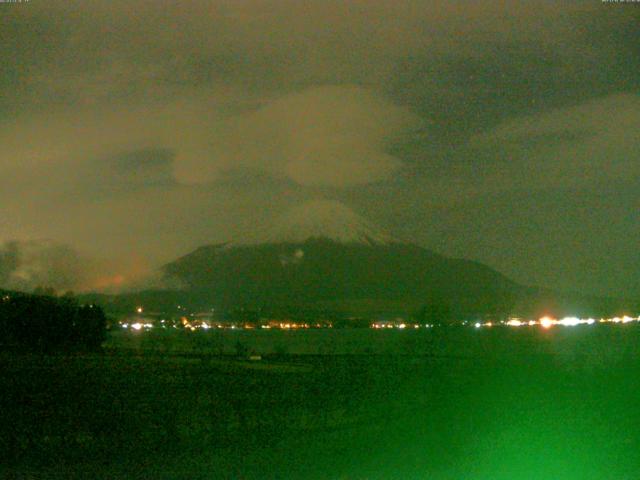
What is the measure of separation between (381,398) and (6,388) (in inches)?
409

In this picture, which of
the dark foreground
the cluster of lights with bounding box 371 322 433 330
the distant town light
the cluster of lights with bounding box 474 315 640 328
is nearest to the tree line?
the dark foreground

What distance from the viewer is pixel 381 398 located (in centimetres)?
1845

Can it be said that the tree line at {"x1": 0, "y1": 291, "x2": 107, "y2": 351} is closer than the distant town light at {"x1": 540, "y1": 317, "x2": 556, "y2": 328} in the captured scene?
Yes

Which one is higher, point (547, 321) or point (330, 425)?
point (547, 321)

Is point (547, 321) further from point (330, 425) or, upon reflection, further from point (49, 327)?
point (330, 425)

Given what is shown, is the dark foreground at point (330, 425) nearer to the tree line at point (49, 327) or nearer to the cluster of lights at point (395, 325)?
the tree line at point (49, 327)

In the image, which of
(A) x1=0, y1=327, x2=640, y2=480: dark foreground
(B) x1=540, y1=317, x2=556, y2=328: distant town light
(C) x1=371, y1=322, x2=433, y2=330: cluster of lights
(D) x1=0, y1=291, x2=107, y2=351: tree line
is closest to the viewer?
(A) x1=0, y1=327, x2=640, y2=480: dark foreground

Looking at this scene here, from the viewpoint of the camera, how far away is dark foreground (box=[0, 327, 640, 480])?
10.8 m

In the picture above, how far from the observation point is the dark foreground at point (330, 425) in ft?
35.6

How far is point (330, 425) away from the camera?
587 inches

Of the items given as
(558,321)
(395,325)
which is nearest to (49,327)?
(395,325)

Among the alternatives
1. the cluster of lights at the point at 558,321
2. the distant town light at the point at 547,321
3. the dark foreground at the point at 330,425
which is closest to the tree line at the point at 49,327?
the dark foreground at the point at 330,425

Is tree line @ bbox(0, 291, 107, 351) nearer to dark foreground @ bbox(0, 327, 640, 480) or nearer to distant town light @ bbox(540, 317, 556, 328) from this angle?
dark foreground @ bbox(0, 327, 640, 480)

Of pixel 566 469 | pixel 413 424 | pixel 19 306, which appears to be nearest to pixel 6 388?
pixel 413 424
